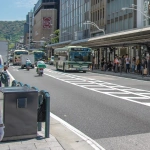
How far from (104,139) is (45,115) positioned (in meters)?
1.43

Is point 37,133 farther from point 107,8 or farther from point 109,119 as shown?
point 107,8

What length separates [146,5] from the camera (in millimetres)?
45844

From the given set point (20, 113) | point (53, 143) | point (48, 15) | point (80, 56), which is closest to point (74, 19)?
point (80, 56)

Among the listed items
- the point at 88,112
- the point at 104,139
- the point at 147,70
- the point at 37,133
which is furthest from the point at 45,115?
the point at 147,70

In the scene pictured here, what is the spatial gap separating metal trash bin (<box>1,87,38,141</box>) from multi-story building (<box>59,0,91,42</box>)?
225 ft

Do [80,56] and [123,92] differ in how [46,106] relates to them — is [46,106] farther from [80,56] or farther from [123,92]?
[80,56]

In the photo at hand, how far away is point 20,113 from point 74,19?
83874 mm

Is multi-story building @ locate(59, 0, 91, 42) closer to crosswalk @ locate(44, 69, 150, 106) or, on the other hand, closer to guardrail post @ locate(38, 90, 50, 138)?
crosswalk @ locate(44, 69, 150, 106)

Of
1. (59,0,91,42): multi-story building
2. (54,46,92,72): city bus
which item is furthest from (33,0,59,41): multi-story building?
(54,46,92,72): city bus

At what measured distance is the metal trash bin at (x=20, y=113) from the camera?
6629 mm

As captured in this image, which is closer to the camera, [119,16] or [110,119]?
[110,119]

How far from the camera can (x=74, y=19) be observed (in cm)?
8919

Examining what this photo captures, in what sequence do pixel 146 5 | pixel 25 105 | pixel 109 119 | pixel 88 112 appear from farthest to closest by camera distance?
pixel 146 5 → pixel 88 112 → pixel 109 119 → pixel 25 105

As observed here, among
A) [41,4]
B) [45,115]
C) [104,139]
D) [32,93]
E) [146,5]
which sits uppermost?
[41,4]
